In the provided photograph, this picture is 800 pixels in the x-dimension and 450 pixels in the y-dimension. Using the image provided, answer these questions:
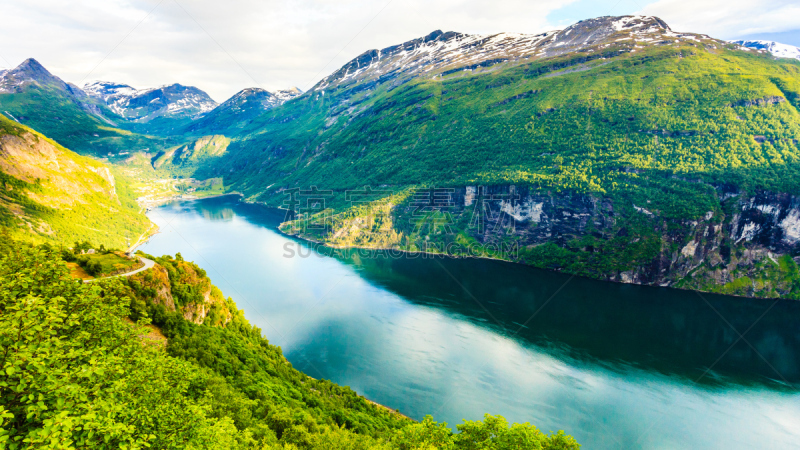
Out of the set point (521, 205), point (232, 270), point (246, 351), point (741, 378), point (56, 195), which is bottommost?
point (741, 378)

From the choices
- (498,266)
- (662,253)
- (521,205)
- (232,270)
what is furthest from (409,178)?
(662,253)

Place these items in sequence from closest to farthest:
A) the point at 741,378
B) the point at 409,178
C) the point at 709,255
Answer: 1. the point at 741,378
2. the point at 709,255
3. the point at 409,178

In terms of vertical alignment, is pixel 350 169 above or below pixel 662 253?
above

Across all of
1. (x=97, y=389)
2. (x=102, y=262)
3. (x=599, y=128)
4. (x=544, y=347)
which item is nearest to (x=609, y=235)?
(x=599, y=128)

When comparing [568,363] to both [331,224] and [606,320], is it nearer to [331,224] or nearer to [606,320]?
[606,320]

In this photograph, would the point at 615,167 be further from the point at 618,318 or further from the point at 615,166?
the point at 618,318

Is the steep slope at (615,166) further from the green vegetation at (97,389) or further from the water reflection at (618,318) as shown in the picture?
the green vegetation at (97,389)
